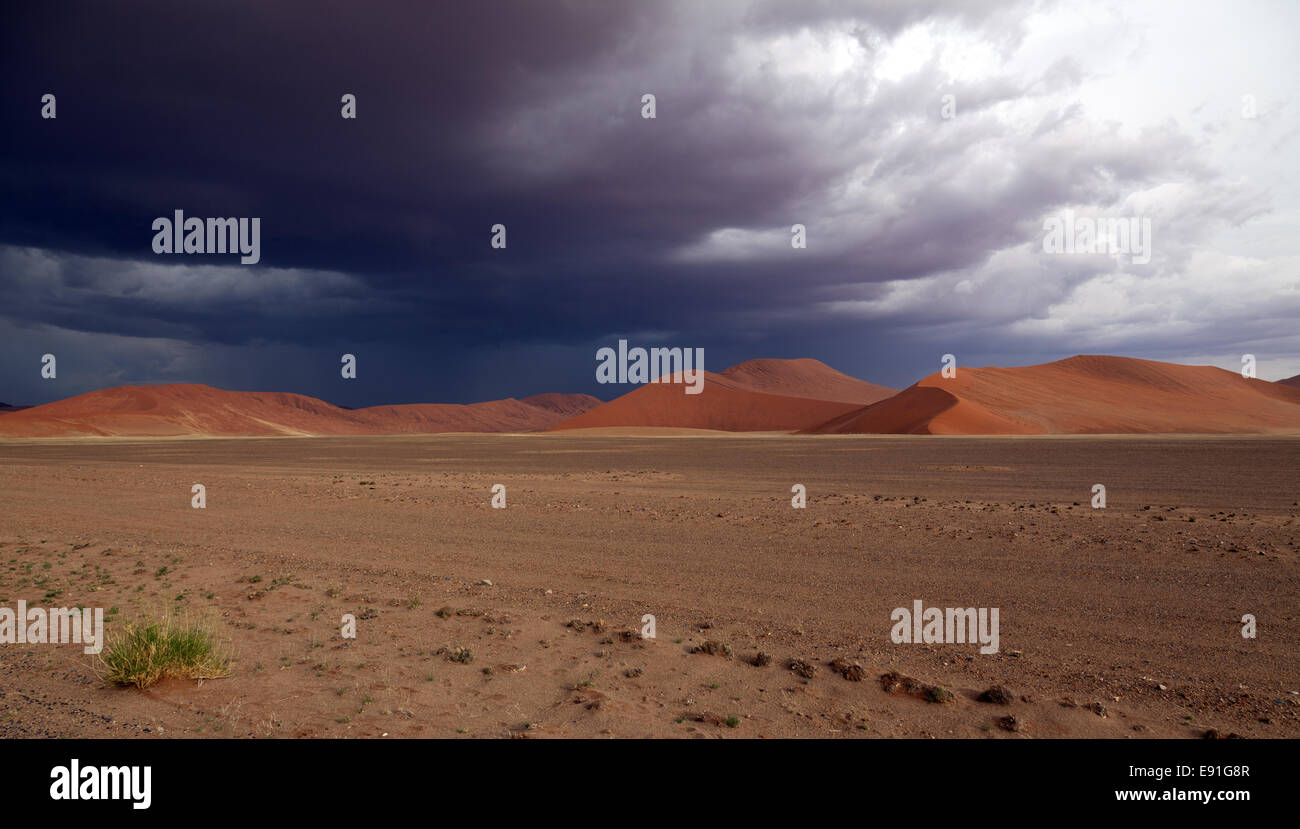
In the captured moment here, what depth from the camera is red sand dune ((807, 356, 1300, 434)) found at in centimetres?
9294

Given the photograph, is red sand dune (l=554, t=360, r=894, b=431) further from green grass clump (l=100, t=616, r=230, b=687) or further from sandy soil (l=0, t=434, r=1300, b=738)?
green grass clump (l=100, t=616, r=230, b=687)

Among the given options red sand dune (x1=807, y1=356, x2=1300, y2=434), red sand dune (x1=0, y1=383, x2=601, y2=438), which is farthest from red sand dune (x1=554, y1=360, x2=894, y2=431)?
red sand dune (x1=0, y1=383, x2=601, y2=438)

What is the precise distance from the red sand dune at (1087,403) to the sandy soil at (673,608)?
250 ft

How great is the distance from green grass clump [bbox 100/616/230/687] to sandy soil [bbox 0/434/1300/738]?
140 mm

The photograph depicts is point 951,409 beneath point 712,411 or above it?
beneath

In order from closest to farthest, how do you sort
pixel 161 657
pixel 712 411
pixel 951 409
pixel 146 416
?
pixel 161 657
pixel 951 409
pixel 146 416
pixel 712 411

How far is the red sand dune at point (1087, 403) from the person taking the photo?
92.9 meters

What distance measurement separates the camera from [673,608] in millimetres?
9188

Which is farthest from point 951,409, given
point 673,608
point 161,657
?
point 161,657

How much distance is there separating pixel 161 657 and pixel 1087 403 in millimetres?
128551

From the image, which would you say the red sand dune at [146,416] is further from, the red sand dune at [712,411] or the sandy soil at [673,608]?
the sandy soil at [673,608]

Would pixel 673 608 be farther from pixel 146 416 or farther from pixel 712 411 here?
pixel 146 416
